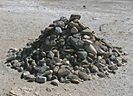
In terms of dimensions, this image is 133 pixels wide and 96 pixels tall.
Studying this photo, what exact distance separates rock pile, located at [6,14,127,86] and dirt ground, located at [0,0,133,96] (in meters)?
0.23

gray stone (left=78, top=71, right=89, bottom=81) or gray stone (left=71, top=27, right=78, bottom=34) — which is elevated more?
gray stone (left=71, top=27, right=78, bottom=34)

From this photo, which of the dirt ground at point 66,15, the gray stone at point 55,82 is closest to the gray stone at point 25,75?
the dirt ground at point 66,15

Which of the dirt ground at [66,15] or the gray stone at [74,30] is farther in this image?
the gray stone at [74,30]

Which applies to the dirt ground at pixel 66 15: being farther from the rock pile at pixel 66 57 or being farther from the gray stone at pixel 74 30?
the gray stone at pixel 74 30

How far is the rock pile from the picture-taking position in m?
9.79

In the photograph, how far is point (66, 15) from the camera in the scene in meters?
18.1

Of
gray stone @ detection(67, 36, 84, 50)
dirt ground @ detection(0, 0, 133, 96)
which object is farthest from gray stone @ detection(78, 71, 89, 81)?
gray stone @ detection(67, 36, 84, 50)

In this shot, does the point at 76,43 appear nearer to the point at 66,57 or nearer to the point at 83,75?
the point at 66,57

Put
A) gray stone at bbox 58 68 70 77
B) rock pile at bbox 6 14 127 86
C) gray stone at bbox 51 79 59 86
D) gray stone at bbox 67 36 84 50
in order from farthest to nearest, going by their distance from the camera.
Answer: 1. gray stone at bbox 67 36 84 50
2. rock pile at bbox 6 14 127 86
3. gray stone at bbox 58 68 70 77
4. gray stone at bbox 51 79 59 86

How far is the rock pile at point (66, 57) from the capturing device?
9.79 metres

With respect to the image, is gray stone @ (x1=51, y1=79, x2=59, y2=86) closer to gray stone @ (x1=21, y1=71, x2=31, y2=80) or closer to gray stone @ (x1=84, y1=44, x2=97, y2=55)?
gray stone @ (x1=21, y1=71, x2=31, y2=80)

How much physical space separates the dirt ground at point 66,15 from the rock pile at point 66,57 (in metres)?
0.23

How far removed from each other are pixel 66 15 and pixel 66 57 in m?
7.97

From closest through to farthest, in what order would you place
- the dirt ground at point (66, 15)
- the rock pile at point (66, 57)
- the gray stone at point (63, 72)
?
the dirt ground at point (66, 15), the gray stone at point (63, 72), the rock pile at point (66, 57)
